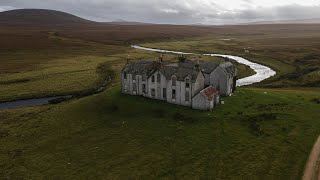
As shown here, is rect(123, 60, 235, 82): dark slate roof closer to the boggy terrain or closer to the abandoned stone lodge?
the abandoned stone lodge

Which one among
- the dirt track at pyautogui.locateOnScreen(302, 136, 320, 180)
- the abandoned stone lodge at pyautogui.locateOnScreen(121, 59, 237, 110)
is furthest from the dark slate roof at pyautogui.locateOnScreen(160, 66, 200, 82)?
the dirt track at pyautogui.locateOnScreen(302, 136, 320, 180)

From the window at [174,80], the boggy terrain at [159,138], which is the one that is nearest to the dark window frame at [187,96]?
the boggy terrain at [159,138]

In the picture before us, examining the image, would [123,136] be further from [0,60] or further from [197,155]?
[0,60]

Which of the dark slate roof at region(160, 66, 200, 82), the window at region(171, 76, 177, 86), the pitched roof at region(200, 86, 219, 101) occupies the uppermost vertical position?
the dark slate roof at region(160, 66, 200, 82)

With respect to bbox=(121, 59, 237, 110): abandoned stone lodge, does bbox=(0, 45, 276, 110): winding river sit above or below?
below

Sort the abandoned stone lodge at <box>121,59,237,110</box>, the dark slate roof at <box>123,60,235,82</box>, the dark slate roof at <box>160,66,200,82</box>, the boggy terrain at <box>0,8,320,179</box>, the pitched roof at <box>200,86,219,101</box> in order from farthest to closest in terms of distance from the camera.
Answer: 1. the dark slate roof at <box>123,60,235,82</box>
2. the dark slate roof at <box>160,66,200,82</box>
3. the abandoned stone lodge at <box>121,59,237,110</box>
4. the pitched roof at <box>200,86,219,101</box>
5. the boggy terrain at <box>0,8,320,179</box>

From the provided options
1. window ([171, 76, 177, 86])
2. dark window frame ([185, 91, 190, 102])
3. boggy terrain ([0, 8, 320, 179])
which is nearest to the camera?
boggy terrain ([0, 8, 320, 179])

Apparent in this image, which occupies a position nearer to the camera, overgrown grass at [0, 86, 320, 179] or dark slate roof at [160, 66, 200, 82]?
overgrown grass at [0, 86, 320, 179]

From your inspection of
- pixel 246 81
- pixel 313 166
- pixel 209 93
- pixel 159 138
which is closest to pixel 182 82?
pixel 209 93
